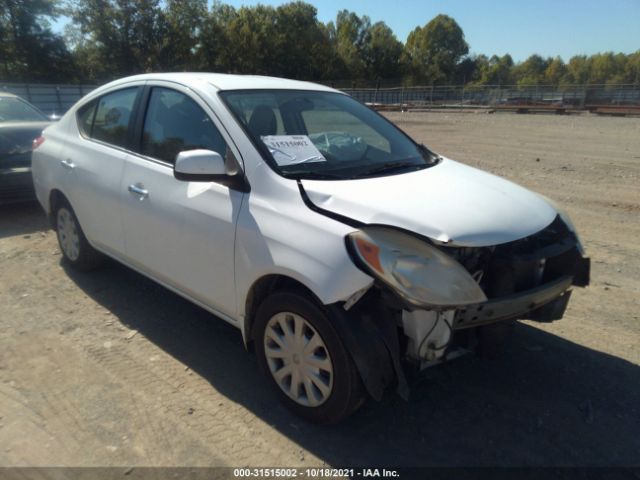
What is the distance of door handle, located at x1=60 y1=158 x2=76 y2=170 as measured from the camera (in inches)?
167

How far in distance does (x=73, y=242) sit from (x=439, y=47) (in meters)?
112

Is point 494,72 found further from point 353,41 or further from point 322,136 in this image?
point 322,136

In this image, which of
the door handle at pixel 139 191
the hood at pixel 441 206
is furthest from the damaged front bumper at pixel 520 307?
the door handle at pixel 139 191

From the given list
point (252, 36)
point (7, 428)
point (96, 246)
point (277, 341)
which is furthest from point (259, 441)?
point (252, 36)

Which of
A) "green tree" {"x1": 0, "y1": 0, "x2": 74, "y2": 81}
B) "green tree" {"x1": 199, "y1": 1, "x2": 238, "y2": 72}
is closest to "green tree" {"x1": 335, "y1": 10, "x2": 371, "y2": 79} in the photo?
"green tree" {"x1": 199, "y1": 1, "x2": 238, "y2": 72}

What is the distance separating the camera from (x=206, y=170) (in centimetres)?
283

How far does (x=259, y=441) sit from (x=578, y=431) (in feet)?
5.61

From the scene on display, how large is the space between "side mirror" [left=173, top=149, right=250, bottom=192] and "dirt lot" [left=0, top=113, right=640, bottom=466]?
48.7 inches

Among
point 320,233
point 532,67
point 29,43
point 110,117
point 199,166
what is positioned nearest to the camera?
point 320,233

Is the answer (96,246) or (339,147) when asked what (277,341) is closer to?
(339,147)

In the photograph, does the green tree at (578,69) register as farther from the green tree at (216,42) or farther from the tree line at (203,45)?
the green tree at (216,42)

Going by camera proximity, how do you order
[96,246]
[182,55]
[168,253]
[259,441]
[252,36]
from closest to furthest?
[259,441], [168,253], [96,246], [182,55], [252,36]

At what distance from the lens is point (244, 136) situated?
9.73ft

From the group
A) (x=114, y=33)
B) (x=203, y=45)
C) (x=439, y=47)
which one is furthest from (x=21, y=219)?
(x=439, y=47)
